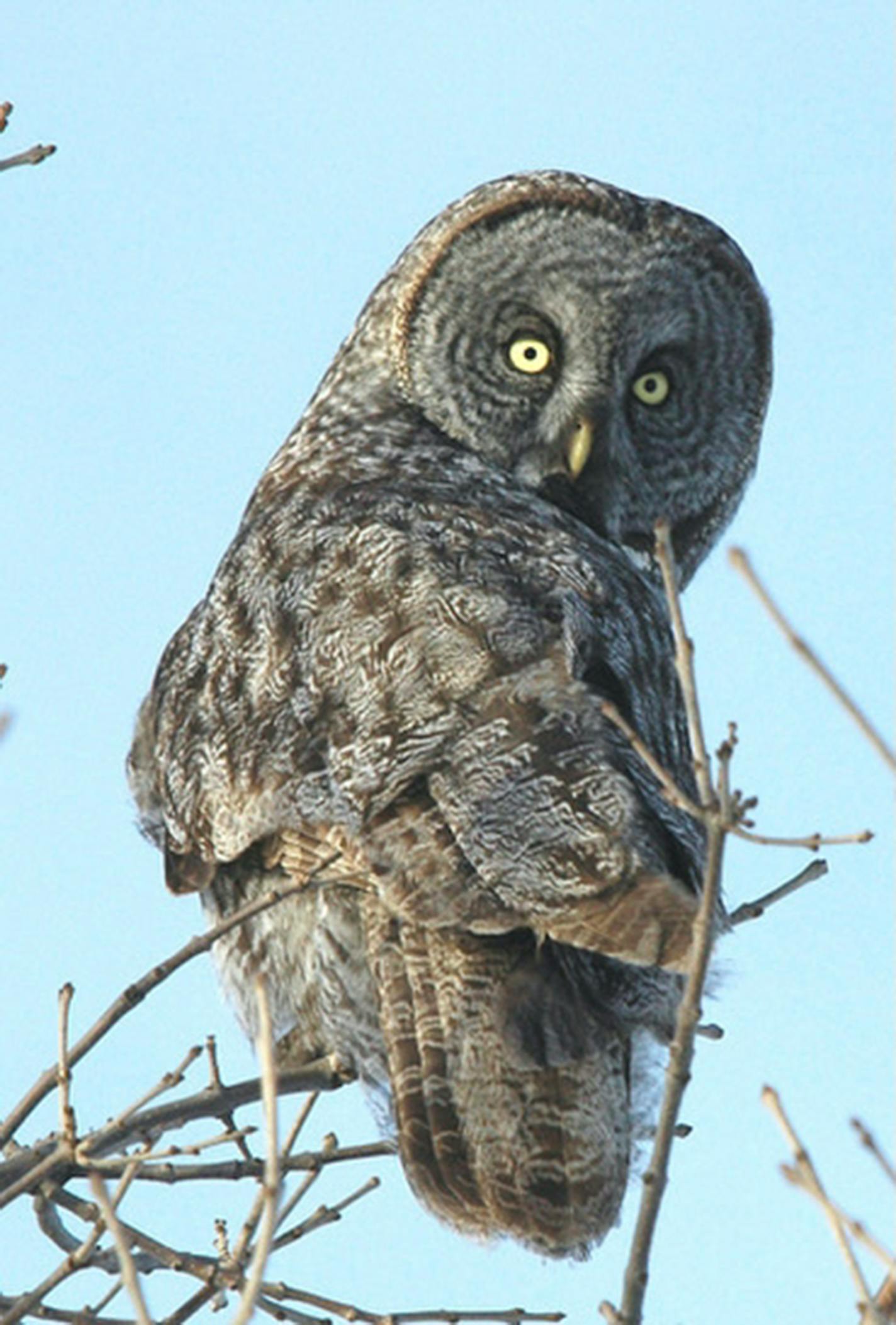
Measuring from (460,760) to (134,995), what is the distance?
839 millimetres

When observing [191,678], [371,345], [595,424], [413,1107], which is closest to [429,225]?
[371,345]

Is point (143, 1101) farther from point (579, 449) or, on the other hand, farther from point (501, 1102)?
point (579, 449)

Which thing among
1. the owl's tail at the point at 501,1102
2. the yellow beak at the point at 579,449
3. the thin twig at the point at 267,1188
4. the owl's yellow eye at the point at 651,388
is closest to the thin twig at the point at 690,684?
the thin twig at the point at 267,1188

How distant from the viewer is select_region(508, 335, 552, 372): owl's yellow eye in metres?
6.70

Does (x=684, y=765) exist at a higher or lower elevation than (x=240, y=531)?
lower

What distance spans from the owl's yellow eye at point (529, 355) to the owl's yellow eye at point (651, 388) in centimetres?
29

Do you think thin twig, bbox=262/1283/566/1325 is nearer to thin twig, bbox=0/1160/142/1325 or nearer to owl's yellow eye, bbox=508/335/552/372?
thin twig, bbox=0/1160/142/1325

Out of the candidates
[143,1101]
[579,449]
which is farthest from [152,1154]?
[579,449]

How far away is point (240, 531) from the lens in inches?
233

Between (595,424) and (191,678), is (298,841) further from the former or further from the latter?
(595,424)

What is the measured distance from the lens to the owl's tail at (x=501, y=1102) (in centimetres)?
408

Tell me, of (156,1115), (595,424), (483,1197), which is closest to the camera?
(483,1197)

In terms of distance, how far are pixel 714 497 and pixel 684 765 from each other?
2044 mm

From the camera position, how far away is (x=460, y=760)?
172 inches
